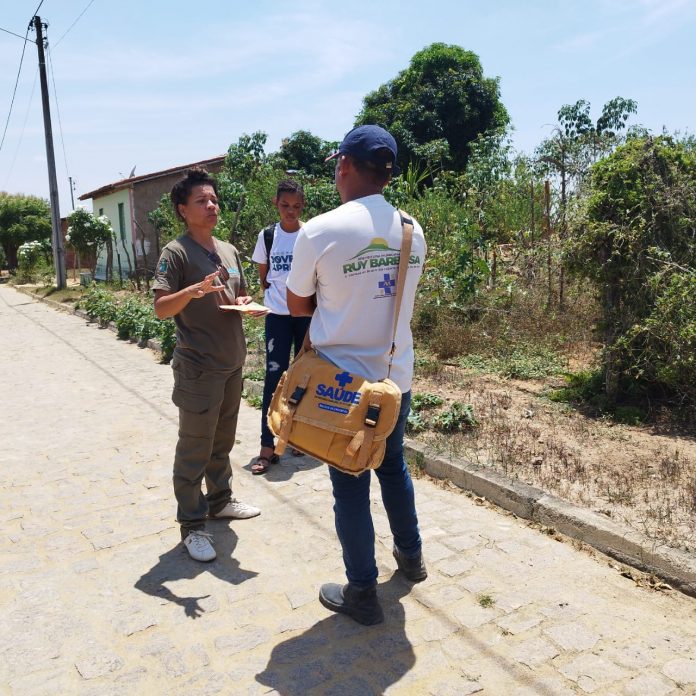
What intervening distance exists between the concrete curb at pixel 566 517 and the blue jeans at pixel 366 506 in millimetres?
1076

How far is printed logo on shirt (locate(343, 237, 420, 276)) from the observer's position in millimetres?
2641

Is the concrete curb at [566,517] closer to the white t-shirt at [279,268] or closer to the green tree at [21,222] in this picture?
the white t-shirt at [279,268]

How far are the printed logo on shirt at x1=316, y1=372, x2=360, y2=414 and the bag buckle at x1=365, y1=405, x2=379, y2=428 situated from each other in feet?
0.20

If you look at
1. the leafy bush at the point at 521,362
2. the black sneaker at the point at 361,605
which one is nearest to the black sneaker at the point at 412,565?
the black sneaker at the point at 361,605

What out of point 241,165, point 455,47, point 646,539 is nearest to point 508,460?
point 646,539

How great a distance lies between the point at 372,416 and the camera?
2586mm

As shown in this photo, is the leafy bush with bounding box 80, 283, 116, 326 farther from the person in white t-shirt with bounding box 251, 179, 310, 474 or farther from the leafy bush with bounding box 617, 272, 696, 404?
the leafy bush with bounding box 617, 272, 696, 404

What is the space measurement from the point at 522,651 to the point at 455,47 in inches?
978

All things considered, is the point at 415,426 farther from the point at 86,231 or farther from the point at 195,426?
the point at 86,231

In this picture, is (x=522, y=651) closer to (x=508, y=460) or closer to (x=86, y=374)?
(x=508, y=460)

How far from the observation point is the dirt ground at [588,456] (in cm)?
373

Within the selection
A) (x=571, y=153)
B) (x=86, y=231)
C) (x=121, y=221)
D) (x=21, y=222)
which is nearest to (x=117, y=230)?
(x=121, y=221)

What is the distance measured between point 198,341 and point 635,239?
3623 millimetres

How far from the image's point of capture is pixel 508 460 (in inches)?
178
